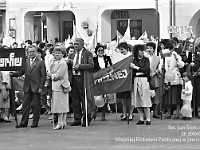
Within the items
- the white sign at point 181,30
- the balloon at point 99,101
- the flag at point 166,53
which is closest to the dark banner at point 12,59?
the balloon at point 99,101

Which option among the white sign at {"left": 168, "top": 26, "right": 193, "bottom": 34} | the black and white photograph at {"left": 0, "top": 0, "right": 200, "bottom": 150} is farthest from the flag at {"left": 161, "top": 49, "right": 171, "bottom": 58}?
the white sign at {"left": 168, "top": 26, "right": 193, "bottom": 34}

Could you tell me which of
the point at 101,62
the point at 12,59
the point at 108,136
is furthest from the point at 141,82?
the point at 12,59

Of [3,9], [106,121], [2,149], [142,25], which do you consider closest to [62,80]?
[106,121]

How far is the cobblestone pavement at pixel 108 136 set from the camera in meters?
12.2

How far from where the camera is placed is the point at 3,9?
136 ft

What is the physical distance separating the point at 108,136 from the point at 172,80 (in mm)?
3730

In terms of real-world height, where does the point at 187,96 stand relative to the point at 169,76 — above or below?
below

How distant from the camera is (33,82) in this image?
1517 centimetres

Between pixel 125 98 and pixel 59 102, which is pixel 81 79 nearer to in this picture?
pixel 59 102

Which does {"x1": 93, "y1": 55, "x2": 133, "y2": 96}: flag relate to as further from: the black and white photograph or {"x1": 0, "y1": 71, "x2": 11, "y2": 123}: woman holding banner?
{"x1": 0, "y1": 71, "x2": 11, "y2": 123}: woman holding banner

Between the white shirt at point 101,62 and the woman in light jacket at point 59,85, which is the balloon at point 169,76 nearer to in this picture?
the white shirt at point 101,62

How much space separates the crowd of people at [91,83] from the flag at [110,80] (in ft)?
0.87

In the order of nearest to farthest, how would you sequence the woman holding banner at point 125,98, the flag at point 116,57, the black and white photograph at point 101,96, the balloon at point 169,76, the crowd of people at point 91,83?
the black and white photograph at point 101,96
the crowd of people at point 91,83
the flag at point 116,57
the woman holding banner at point 125,98
the balloon at point 169,76

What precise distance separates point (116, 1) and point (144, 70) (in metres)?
19.4
